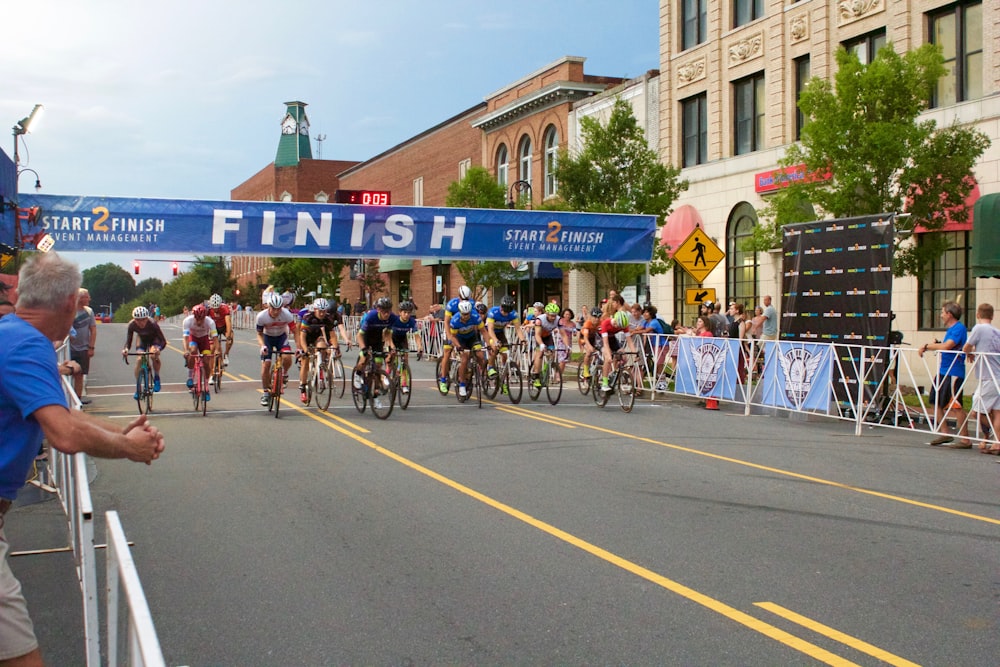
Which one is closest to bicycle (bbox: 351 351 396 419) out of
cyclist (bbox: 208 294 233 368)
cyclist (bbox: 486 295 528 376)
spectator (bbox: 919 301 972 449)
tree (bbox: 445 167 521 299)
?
cyclist (bbox: 486 295 528 376)

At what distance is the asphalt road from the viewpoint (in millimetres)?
5277

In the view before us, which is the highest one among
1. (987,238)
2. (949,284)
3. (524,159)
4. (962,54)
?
(524,159)

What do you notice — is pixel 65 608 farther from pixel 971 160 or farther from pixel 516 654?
pixel 971 160

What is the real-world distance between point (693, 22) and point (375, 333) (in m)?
21.7

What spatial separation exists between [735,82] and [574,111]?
11878 mm

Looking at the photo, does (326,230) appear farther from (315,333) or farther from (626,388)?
(626,388)

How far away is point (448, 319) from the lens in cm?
1822

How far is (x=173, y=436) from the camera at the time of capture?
13688 millimetres

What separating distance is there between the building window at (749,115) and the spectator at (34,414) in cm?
2859

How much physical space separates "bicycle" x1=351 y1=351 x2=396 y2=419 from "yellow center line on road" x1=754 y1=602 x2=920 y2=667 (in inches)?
407

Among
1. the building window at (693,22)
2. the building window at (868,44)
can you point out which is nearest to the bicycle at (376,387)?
the building window at (868,44)

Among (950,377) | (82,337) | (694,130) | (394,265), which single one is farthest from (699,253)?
(394,265)

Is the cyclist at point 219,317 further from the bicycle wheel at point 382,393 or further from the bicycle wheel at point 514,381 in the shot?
the bicycle wheel at point 514,381

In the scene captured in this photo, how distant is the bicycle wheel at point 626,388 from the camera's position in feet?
56.2
